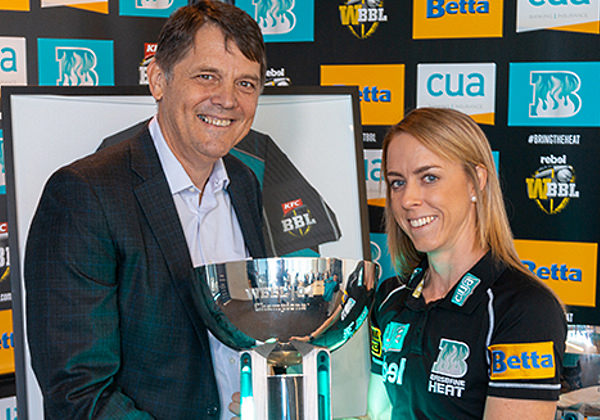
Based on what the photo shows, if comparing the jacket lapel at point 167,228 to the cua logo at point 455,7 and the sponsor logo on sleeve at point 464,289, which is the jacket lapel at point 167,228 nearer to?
the sponsor logo on sleeve at point 464,289

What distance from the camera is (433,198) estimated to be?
152 cm

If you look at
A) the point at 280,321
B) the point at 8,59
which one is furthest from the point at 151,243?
Answer: the point at 8,59

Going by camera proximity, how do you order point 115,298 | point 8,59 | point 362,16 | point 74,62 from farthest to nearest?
1. point 362,16
2. point 74,62
3. point 8,59
4. point 115,298

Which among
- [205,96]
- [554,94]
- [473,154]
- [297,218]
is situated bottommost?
[297,218]

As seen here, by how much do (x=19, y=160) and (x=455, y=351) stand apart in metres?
1.38

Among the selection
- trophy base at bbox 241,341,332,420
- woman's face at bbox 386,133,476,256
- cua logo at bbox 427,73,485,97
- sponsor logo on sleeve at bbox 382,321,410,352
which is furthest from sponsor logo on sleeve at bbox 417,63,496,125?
trophy base at bbox 241,341,332,420

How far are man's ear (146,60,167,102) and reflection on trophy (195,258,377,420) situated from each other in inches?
22.0

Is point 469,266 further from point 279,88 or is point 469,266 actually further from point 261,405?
point 279,88

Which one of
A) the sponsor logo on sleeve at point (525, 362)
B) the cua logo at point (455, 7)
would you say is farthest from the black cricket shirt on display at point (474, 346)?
the cua logo at point (455, 7)

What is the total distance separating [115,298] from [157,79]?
569 millimetres

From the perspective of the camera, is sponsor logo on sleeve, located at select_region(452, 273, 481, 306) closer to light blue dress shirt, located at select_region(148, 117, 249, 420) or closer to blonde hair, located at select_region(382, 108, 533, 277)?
blonde hair, located at select_region(382, 108, 533, 277)

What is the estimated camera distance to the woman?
4.36 feet

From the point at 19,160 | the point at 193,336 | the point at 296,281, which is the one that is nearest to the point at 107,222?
the point at 193,336

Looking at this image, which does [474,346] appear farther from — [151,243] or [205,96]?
[205,96]
